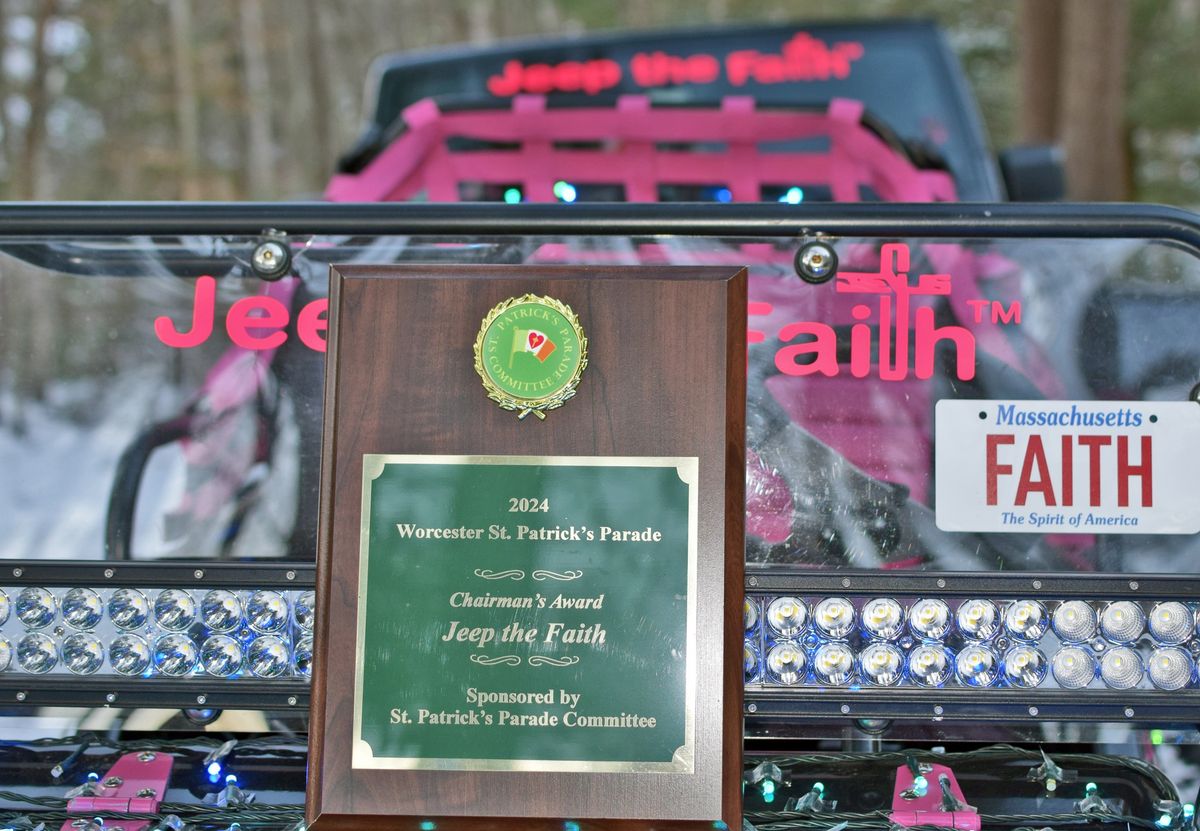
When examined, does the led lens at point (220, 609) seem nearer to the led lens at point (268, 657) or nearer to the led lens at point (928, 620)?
the led lens at point (268, 657)

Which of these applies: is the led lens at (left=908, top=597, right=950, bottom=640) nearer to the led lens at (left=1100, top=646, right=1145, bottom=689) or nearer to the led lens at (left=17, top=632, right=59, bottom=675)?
the led lens at (left=1100, top=646, right=1145, bottom=689)

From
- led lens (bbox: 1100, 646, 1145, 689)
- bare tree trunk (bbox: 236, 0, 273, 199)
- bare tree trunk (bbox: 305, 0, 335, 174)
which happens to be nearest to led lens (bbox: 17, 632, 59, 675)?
led lens (bbox: 1100, 646, 1145, 689)

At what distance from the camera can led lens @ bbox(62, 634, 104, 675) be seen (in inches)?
80.4

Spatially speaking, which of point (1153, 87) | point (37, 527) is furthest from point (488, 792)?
point (1153, 87)

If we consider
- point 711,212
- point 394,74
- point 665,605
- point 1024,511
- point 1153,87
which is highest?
point 1153,87

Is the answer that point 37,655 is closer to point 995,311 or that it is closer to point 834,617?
point 834,617

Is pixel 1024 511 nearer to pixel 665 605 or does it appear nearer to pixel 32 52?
pixel 665 605

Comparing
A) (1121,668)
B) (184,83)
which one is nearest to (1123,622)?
(1121,668)

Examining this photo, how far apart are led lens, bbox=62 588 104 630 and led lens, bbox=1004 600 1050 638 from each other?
4.87 feet

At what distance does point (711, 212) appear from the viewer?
2049 mm

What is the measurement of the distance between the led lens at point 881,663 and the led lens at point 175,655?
3.58ft

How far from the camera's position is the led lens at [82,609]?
2.06 meters

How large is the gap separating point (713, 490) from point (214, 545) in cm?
87

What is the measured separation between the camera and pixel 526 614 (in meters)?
1.83
